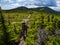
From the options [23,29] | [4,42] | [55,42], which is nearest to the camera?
[4,42]

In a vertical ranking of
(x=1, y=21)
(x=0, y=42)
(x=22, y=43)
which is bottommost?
(x=22, y=43)

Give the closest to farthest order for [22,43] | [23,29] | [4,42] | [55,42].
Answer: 1. [4,42]
2. [55,42]
3. [22,43]
4. [23,29]

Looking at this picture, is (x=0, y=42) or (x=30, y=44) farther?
(x=30, y=44)

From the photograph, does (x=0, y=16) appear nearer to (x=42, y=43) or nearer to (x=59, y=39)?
(x=42, y=43)

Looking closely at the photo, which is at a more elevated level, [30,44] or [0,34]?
[0,34]

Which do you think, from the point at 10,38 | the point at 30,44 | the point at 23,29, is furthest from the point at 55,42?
the point at 23,29

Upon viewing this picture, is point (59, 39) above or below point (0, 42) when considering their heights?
below

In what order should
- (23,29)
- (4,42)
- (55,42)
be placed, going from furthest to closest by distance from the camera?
(23,29), (55,42), (4,42)

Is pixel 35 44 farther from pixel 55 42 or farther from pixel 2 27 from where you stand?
pixel 2 27

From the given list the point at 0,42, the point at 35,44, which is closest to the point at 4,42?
the point at 0,42
